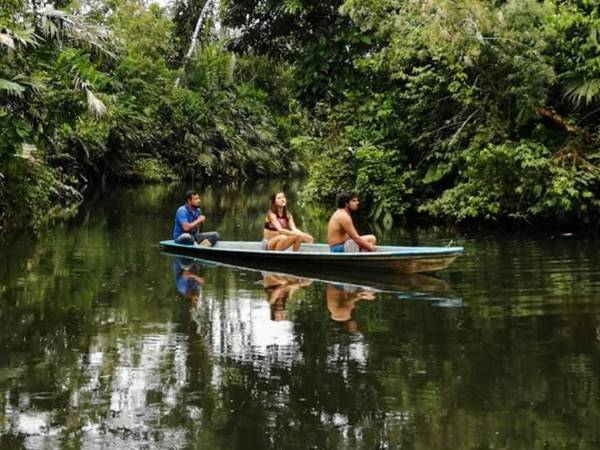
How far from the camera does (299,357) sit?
6824mm

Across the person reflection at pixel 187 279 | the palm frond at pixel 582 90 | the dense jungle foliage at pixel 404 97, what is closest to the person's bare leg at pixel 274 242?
the person reflection at pixel 187 279

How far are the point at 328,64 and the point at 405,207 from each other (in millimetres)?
3996

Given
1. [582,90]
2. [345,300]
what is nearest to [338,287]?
[345,300]

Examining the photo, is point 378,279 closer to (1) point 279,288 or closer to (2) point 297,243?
(1) point 279,288

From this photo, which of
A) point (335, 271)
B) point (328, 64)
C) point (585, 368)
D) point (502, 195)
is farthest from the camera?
point (328, 64)

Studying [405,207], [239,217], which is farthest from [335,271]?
[239,217]

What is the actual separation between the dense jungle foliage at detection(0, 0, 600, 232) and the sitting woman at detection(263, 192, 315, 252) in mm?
4256

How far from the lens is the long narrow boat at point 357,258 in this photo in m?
10.5

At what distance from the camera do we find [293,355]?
22.6 feet

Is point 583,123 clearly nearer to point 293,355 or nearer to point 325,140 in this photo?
point 325,140

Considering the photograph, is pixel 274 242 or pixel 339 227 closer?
pixel 339 227

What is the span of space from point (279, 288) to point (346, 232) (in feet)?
4.94

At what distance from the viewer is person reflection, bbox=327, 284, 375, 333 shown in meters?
8.21

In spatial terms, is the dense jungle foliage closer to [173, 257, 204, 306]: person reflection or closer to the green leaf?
the green leaf
